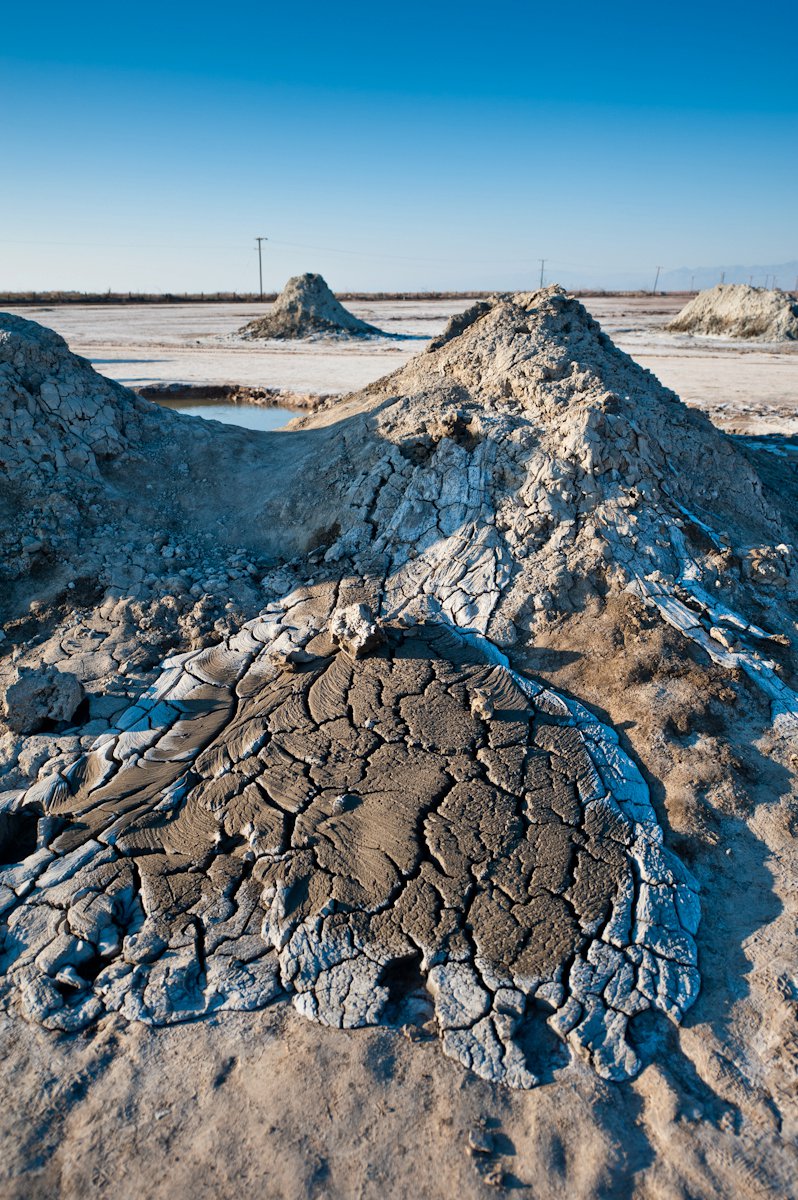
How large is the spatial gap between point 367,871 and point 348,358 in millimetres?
17260

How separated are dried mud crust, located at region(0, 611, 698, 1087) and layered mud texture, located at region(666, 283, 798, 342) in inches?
920

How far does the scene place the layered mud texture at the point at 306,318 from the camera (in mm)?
22484

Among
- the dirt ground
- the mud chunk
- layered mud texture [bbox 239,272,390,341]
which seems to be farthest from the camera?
layered mud texture [bbox 239,272,390,341]

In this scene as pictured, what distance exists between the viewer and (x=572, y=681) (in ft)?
13.7

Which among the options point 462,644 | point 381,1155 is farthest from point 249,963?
point 462,644

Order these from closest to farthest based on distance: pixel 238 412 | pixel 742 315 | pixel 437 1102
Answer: pixel 437 1102 → pixel 238 412 → pixel 742 315

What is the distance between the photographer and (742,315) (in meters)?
23.4

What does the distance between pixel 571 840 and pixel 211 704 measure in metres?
2.22

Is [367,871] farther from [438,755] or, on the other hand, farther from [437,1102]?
[437,1102]

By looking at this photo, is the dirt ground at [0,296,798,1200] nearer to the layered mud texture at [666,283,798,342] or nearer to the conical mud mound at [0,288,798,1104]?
the conical mud mound at [0,288,798,1104]

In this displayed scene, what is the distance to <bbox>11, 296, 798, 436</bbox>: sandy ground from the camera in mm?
13359

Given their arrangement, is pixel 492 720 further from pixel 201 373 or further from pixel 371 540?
pixel 201 373

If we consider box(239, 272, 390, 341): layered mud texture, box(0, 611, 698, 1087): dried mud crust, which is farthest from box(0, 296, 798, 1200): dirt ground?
box(239, 272, 390, 341): layered mud texture

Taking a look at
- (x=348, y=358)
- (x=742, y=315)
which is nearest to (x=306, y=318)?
(x=348, y=358)
